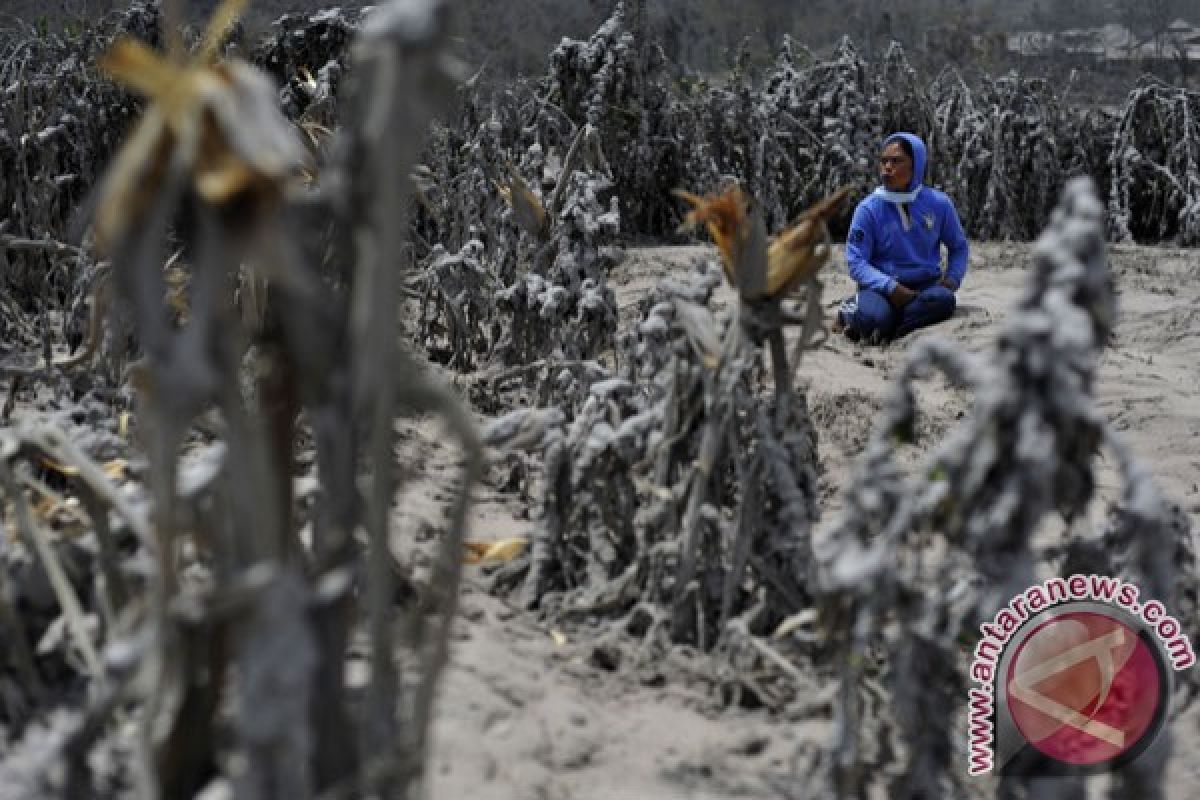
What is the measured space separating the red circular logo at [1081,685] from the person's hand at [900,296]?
333 centimetres

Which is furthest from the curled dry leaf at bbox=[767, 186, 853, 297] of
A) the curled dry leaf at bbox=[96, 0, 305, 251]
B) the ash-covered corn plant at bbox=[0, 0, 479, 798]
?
the curled dry leaf at bbox=[96, 0, 305, 251]

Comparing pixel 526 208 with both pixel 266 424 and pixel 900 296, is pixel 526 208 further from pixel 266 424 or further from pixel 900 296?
pixel 266 424

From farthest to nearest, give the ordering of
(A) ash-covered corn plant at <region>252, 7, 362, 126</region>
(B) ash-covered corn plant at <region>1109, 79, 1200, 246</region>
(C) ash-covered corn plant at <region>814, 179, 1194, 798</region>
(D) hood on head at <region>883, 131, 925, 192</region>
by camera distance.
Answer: (B) ash-covered corn plant at <region>1109, 79, 1200, 246</region>, (A) ash-covered corn plant at <region>252, 7, 362, 126</region>, (D) hood on head at <region>883, 131, 925, 192</region>, (C) ash-covered corn plant at <region>814, 179, 1194, 798</region>

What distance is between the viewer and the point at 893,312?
502 cm

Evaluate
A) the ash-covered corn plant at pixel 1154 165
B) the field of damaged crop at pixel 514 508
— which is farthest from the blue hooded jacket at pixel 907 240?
the ash-covered corn plant at pixel 1154 165

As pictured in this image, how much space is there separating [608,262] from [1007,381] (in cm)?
249

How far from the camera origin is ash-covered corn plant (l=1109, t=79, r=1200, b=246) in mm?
7961

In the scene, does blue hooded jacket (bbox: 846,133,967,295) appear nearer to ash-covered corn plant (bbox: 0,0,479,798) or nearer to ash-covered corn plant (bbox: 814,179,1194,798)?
ash-covered corn plant (bbox: 814,179,1194,798)

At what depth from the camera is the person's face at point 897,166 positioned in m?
4.91

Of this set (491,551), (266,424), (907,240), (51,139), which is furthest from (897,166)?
(266,424)

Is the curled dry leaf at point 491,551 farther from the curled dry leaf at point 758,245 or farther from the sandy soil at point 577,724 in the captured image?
the curled dry leaf at point 758,245

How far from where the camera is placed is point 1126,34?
3778 cm

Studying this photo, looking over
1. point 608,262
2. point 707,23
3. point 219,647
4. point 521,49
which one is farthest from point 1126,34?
point 219,647

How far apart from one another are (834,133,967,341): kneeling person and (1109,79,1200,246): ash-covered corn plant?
3286 mm
